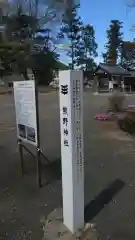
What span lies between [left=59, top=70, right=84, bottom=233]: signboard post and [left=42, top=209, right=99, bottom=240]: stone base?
0.22 feet

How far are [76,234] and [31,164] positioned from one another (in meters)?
2.68

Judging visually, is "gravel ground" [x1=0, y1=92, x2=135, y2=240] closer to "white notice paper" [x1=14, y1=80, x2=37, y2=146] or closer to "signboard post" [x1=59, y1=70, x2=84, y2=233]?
"signboard post" [x1=59, y1=70, x2=84, y2=233]

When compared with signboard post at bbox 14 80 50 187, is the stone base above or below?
below

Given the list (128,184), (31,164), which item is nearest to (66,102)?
(128,184)

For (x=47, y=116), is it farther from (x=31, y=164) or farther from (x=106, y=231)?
(x=106, y=231)

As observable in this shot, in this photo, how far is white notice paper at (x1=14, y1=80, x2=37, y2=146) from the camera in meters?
4.03

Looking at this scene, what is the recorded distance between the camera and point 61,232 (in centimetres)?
312

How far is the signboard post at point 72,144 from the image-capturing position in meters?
2.90

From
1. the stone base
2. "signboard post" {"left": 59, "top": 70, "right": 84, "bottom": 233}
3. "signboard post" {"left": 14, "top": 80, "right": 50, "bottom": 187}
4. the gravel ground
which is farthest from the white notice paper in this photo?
the stone base

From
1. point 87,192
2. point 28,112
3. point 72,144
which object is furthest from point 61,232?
point 28,112

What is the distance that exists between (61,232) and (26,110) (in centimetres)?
179

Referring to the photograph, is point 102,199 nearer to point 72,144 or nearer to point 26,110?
point 72,144

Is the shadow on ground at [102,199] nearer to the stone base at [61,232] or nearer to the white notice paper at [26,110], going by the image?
the stone base at [61,232]

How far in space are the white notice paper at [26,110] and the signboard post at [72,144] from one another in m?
→ 1.08
